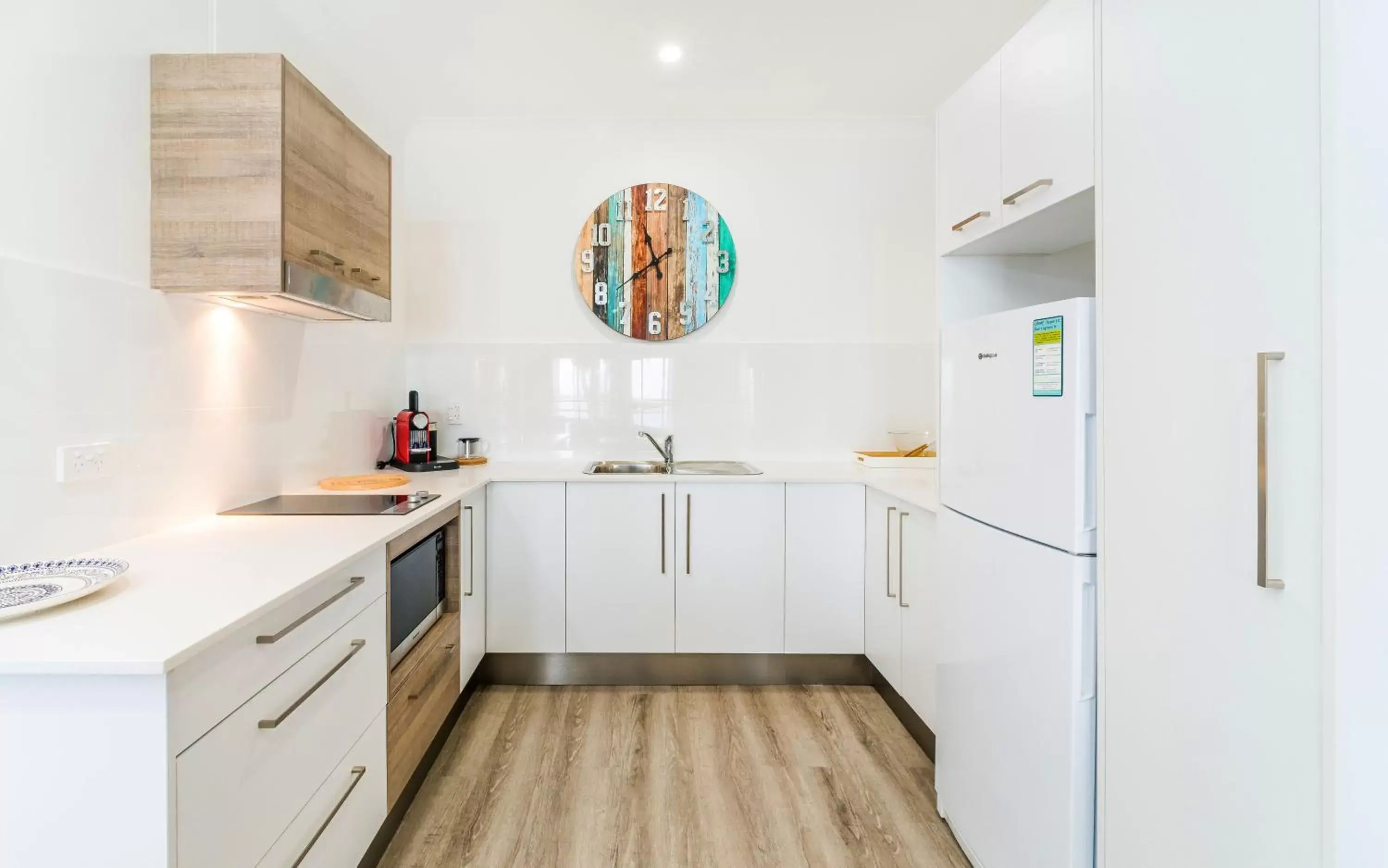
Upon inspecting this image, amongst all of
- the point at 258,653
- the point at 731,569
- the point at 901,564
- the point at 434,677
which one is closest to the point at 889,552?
the point at 901,564

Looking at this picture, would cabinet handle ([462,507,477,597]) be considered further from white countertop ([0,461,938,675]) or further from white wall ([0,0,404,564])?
white wall ([0,0,404,564])

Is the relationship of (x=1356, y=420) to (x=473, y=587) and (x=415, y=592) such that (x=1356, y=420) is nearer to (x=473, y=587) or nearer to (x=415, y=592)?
(x=415, y=592)

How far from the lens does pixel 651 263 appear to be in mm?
3195

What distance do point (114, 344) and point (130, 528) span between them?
1.47 ft

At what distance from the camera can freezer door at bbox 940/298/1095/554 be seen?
1.23 m

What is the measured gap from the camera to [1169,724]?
3.39 ft

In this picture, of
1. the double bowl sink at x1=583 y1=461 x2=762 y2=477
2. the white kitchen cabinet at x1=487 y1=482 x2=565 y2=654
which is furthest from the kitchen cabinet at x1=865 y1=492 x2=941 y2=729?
the white kitchen cabinet at x1=487 y1=482 x2=565 y2=654

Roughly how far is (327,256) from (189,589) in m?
1.09

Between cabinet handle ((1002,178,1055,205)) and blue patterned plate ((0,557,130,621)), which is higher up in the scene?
cabinet handle ((1002,178,1055,205))

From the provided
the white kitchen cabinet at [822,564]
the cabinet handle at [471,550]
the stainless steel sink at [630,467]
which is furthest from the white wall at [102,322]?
the white kitchen cabinet at [822,564]

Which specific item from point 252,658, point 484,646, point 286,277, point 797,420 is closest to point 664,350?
point 797,420

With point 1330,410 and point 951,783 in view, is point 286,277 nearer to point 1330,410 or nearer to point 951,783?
point 1330,410

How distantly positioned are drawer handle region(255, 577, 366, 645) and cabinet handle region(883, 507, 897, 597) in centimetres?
181

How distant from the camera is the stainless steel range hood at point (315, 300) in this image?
1.68m
